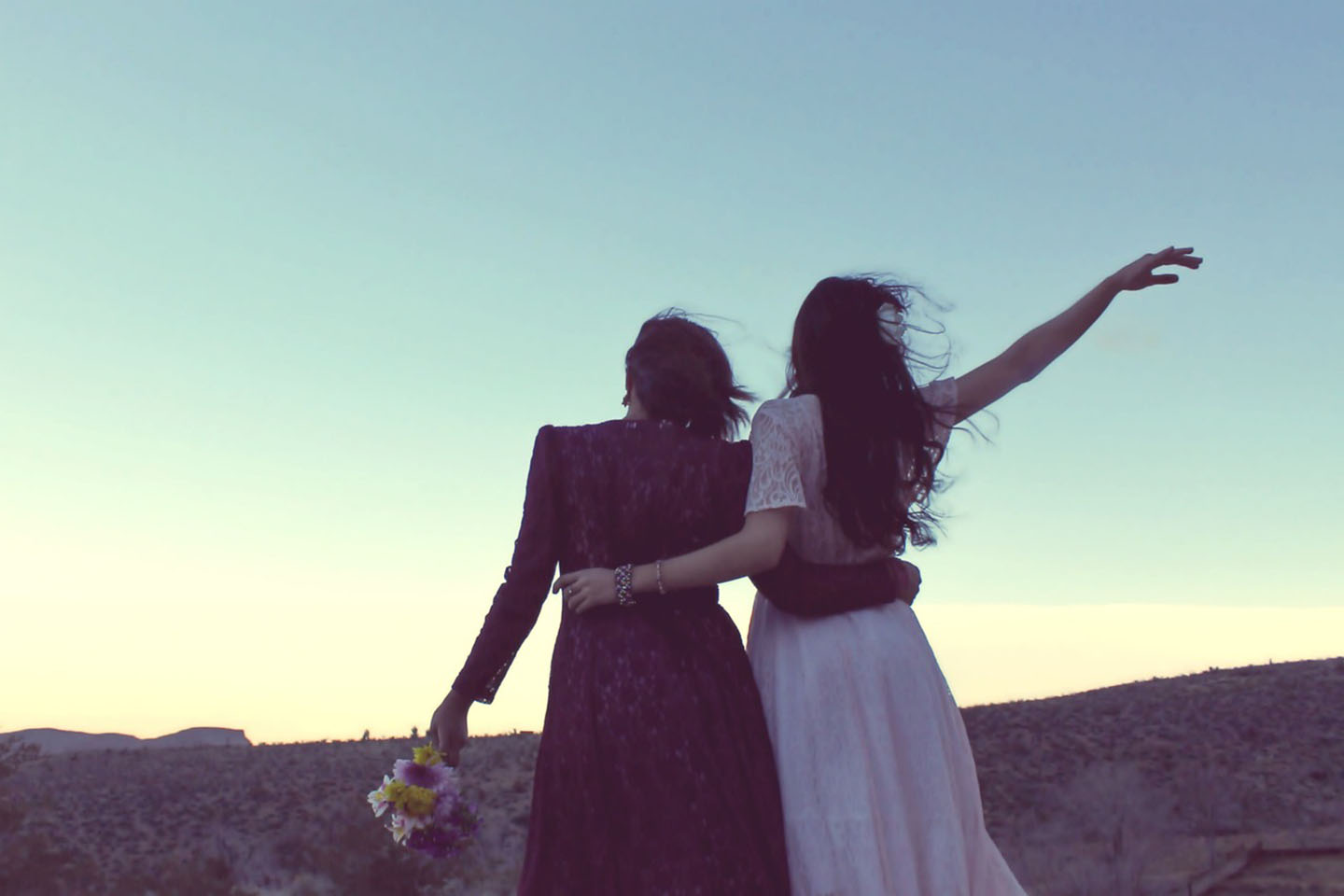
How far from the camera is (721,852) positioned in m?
3.70

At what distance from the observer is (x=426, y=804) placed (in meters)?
4.16

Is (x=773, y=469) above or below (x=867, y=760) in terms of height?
above

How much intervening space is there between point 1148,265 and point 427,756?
2733 millimetres

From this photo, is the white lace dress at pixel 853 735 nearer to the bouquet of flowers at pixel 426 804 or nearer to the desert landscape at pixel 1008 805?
the bouquet of flowers at pixel 426 804

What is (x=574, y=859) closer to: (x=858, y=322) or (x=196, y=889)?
(x=858, y=322)

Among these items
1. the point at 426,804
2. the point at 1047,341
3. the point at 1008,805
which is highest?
the point at 1047,341

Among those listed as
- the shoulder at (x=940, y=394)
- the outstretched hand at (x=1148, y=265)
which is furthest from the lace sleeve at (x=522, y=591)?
the outstretched hand at (x=1148, y=265)

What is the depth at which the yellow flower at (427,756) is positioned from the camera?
165 inches

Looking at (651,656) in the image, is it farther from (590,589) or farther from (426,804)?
(426,804)

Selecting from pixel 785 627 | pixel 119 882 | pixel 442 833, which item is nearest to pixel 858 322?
pixel 785 627

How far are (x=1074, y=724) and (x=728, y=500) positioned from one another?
27.1 m

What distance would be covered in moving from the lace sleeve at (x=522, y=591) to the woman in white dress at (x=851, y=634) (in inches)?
6.0

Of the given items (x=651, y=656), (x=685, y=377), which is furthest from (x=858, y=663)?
(x=685, y=377)

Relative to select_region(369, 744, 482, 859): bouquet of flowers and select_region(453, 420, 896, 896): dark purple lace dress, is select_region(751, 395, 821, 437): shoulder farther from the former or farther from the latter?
select_region(369, 744, 482, 859): bouquet of flowers
